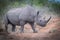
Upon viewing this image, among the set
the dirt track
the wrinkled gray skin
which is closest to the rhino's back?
the wrinkled gray skin

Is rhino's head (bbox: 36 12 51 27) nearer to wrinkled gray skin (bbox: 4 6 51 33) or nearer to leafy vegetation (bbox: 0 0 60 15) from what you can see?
wrinkled gray skin (bbox: 4 6 51 33)

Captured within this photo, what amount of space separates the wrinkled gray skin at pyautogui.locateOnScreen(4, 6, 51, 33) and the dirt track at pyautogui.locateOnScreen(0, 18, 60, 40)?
0.17ft

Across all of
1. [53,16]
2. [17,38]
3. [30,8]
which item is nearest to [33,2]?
[30,8]

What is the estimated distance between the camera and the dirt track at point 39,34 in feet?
9.52

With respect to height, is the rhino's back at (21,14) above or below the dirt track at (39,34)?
above

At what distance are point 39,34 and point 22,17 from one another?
31cm

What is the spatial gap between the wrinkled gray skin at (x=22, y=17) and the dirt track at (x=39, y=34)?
0.05 metres

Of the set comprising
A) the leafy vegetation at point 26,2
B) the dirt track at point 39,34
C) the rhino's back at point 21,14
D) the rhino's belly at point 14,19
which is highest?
the leafy vegetation at point 26,2

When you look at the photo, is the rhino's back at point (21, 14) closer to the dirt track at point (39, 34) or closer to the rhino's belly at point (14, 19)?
the rhino's belly at point (14, 19)

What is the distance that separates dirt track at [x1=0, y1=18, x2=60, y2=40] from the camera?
290cm

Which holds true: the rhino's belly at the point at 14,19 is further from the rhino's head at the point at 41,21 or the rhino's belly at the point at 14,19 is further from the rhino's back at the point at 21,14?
the rhino's head at the point at 41,21

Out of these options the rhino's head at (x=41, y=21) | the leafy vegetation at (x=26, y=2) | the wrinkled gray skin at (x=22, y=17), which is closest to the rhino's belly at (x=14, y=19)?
the wrinkled gray skin at (x=22, y=17)

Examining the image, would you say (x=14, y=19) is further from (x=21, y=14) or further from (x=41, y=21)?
(x=41, y=21)

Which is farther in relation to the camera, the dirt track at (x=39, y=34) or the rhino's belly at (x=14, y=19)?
the rhino's belly at (x=14, y=19)
